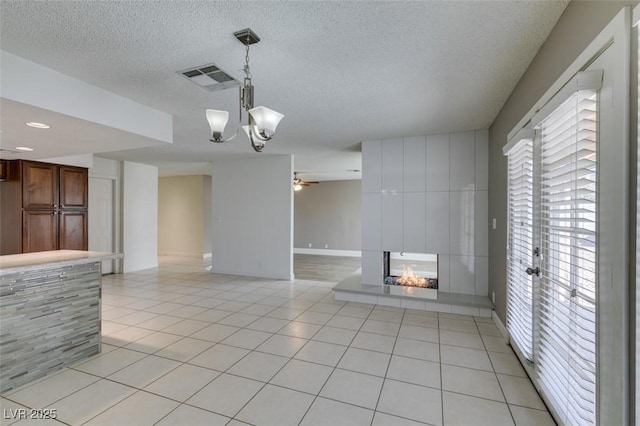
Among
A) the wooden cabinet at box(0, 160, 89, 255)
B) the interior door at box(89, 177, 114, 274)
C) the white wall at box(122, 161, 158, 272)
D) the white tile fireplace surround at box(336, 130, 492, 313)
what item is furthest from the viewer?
the white wall at box(122, 161, 158, 272)

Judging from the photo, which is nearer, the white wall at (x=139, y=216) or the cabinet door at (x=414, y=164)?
the cabinet door at (x=414, y=164)

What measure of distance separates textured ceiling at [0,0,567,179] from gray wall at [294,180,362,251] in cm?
640

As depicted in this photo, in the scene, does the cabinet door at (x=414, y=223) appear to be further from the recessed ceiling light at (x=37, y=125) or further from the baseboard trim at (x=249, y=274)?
the recessed ceiling light at (x=37, y=125)

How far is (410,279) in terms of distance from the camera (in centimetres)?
503

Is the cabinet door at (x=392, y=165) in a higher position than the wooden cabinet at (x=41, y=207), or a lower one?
higher

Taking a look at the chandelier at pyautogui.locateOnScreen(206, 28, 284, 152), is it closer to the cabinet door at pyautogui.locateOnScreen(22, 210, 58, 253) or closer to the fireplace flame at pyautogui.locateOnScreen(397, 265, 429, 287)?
the fireplace flame at pyautogui.locateOnScreen(397, 265, 429, 287)

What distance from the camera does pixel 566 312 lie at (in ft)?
5.46

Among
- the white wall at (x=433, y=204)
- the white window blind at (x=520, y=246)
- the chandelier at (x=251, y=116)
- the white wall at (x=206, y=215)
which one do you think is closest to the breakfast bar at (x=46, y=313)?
the chandelier at (x=251, y=116)

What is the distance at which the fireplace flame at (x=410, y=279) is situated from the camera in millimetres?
4875

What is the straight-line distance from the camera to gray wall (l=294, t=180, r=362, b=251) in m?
9.85

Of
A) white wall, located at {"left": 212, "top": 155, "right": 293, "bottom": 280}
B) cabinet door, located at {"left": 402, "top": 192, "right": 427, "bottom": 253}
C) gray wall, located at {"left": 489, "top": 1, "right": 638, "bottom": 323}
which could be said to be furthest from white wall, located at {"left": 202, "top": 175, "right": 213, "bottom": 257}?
gray wall, located at {"left": 489, "top": 1, "right": 638, "bottom": 323}

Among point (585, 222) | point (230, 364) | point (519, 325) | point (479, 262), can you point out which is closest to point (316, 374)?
point (230, 364)

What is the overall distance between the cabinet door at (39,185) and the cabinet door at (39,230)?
12 centimetres

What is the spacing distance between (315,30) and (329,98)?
114 centimetres
